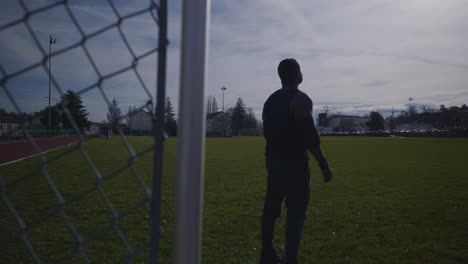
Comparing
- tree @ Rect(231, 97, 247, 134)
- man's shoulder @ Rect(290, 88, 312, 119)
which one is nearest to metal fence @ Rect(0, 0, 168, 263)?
man's shoulder @ Rect(290, 88, 312, 119)

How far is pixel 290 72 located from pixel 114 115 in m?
1.93

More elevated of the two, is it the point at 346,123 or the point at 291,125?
the point at 346,123

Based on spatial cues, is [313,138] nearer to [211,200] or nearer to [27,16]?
[27,16]

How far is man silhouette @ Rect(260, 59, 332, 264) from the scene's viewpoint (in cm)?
257

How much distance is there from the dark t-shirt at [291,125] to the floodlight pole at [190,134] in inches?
68.9

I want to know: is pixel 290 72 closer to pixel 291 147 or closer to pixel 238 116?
pixel 291 147

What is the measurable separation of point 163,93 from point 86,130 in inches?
12.0

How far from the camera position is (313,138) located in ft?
8.53

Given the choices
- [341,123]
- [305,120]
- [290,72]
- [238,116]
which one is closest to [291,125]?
[305,120]

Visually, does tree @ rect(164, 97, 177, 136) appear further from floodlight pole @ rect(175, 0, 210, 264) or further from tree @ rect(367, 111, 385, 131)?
tree @ rect(367, 111, 385, 131)

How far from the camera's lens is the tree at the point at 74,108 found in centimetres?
102

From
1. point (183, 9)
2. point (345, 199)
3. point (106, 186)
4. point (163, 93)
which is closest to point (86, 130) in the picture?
point (163, 93)

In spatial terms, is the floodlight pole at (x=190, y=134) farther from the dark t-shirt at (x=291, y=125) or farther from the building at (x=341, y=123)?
the building at (x=341, y=123)

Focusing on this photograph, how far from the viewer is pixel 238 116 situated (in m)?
96.9
